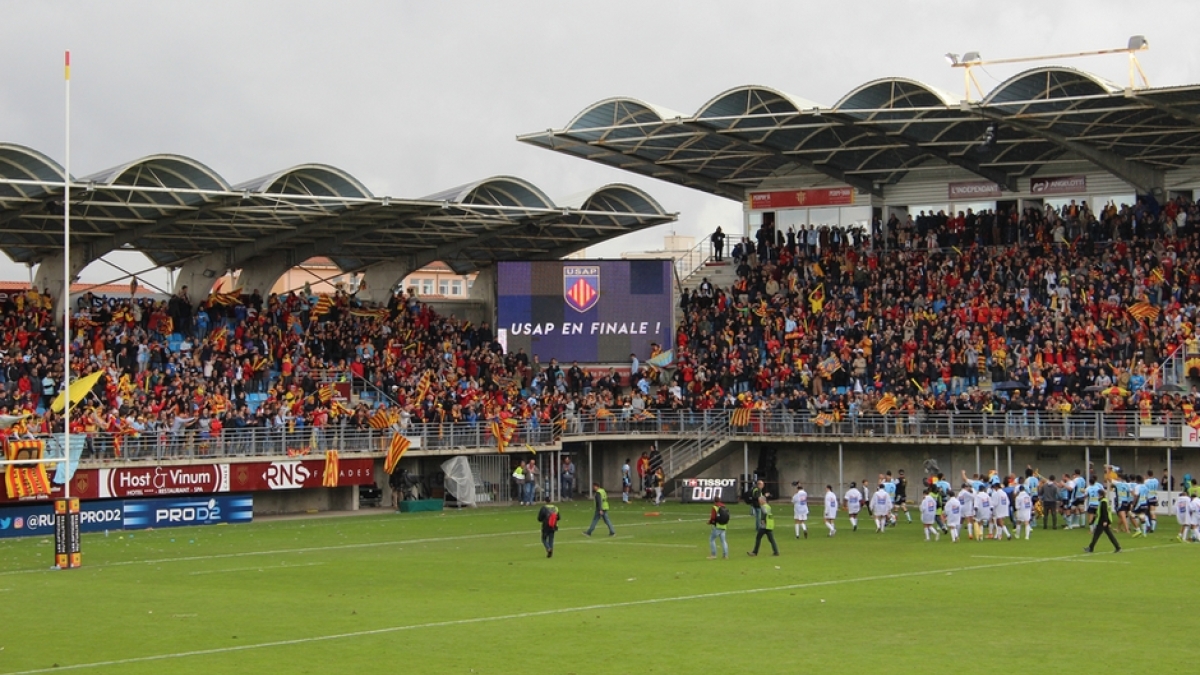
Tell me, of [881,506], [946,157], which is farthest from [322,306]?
[881,506]

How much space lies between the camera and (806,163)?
2437 inches

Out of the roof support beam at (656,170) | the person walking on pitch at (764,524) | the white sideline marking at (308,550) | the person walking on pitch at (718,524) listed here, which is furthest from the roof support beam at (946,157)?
the person walking on pitch at (718,524)

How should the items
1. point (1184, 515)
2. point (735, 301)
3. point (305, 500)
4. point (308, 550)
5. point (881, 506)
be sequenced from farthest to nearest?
point (735, 301)
point (305, 500)
point (881, 506)
point (308, 550)
point (1184, 515)

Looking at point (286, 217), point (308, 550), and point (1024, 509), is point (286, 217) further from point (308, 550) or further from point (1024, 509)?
point (1024, 509)

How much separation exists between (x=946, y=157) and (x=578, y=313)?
49.7 ft

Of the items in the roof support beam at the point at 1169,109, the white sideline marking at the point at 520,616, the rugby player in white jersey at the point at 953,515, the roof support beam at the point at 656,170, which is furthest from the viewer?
the roof support beam at the point at 656,170

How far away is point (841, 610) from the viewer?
2391 centimetres

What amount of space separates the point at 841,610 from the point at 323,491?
3023cm

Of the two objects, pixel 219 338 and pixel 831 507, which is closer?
pixel 831 507

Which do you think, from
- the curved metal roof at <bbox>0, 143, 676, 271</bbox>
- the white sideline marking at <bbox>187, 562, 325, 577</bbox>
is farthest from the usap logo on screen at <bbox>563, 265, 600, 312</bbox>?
the white sideline marking at <bbox>187, 562, 325, 577</bbox>

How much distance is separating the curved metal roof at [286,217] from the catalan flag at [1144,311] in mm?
17888

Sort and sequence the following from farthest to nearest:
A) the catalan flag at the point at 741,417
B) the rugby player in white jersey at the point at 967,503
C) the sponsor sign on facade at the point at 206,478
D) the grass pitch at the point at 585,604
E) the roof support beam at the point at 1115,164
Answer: the catalan flag at the point at 741,417 < the roof support beam at the point at 1115,164 < the sponsor sign on facade at the point at 206,478 < the rugby player in white jersey at the point at 967,503 < the grass pitch at the point at 585,604

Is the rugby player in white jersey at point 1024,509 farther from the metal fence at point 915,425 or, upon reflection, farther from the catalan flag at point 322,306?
the catalan flag at point 322,306

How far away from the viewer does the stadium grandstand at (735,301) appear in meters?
49.0
